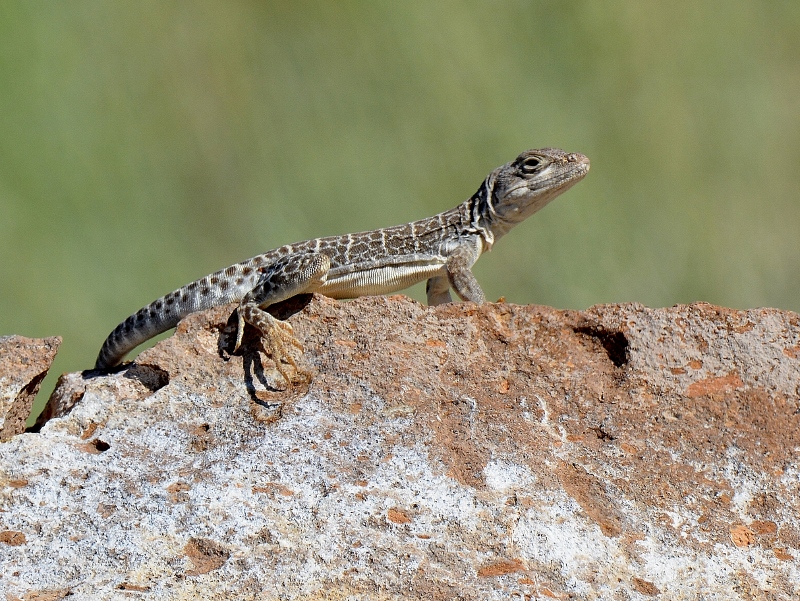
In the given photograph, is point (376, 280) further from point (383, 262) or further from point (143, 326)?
point (143, 326)

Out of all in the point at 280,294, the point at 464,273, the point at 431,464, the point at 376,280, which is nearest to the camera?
the point at 431,464

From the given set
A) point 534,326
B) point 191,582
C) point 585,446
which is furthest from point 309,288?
point 191,582

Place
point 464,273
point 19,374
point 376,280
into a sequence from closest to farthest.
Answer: point 19,374 → point 376,280 → point 464,273

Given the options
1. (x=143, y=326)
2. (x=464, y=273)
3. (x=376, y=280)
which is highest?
(x=143, y=326)

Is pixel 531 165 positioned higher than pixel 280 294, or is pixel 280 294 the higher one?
pixel 531 165

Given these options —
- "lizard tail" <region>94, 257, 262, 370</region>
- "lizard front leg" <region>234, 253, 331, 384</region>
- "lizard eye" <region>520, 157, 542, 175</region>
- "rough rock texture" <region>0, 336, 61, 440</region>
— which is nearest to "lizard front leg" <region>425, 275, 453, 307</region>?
"lizard eye" <region>520, 157, 542, 175</region>

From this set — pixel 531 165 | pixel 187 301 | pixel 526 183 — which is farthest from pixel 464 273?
pixel 187 301

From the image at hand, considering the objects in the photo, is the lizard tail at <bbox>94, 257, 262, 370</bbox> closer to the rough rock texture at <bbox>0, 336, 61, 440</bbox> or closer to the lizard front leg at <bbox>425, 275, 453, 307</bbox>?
the rough rock texture at <bbox>0, 336, 61, 440</bbox>

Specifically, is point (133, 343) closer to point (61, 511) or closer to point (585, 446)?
point (61, 511)
